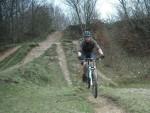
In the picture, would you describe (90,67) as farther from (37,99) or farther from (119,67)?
(119,67)

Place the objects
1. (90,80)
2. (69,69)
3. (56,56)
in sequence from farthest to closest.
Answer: (56,56) → (69,69) → (90,80)

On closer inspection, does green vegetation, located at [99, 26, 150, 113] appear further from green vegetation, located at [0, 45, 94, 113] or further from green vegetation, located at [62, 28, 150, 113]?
green vegetation, located at [0, 45, 94, 113]

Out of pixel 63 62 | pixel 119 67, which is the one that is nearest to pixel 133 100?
pixel 63 62

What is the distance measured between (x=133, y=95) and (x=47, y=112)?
2821 mm

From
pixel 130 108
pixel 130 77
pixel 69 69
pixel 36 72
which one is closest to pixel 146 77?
pixel 130 77

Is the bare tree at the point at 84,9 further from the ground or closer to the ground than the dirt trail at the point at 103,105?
further from the ground

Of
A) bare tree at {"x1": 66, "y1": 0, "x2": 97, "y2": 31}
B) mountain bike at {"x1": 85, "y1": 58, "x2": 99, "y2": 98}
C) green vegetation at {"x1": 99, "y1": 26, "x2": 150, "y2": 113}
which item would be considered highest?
bare tree at {"x1": 66, "y1": 0, "x2": 97, "y2": 31}

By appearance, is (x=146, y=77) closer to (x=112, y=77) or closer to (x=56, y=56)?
(x=112, y=77)

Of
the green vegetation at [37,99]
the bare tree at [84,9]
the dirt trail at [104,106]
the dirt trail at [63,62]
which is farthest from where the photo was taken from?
the bare tree at [84,9]

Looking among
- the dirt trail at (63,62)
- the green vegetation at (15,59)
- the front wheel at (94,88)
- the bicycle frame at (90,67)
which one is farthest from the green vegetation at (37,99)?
the green vegetation at (15,59)

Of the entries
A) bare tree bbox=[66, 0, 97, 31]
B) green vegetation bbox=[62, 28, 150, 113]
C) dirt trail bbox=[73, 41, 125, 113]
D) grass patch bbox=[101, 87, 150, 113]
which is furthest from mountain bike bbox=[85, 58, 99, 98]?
bare tree bbox=[66, 0, 97, 31]

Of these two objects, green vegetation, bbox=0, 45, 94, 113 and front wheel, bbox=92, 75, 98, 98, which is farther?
front wheel, bbox=92, 75, 98, 98

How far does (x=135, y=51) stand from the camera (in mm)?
34750

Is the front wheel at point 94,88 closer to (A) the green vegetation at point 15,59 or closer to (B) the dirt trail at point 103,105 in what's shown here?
(B) the dirt trail at point 103,105
